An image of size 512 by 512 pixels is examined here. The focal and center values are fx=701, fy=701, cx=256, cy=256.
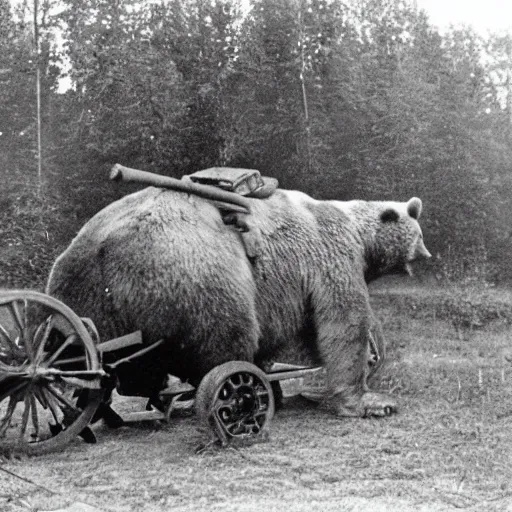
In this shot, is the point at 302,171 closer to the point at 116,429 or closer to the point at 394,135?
the point at 394,135

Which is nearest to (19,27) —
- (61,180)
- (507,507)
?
(61,180)

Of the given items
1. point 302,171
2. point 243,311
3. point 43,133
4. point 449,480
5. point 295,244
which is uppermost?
point 43,133

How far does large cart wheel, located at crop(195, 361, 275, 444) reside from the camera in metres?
5.60

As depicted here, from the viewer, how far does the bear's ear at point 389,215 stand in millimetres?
8192

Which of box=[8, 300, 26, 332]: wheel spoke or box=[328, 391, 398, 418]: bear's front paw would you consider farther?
box=[328, 391, 398, 418]: bear's front paw

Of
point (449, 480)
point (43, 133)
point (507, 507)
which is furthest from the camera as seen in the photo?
point (43, 133)

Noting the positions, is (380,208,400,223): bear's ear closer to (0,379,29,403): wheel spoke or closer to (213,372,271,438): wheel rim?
(213,372,271,438): wheel rim

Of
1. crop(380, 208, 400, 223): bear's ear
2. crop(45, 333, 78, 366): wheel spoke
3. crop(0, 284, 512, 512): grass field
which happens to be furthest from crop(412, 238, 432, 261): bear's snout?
crop(45, 333, 78, 366): wheel spoke

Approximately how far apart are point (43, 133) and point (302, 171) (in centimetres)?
580

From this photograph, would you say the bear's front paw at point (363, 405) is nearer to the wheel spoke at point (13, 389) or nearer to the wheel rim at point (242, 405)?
the wheel rim at point (242, 405)

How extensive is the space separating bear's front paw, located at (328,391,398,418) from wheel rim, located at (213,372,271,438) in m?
1.34

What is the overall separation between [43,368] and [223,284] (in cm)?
167

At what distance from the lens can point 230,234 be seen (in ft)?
21.3

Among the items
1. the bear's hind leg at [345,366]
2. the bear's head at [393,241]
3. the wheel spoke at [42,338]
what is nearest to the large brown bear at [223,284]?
the bear's hind leg at [345,366]
